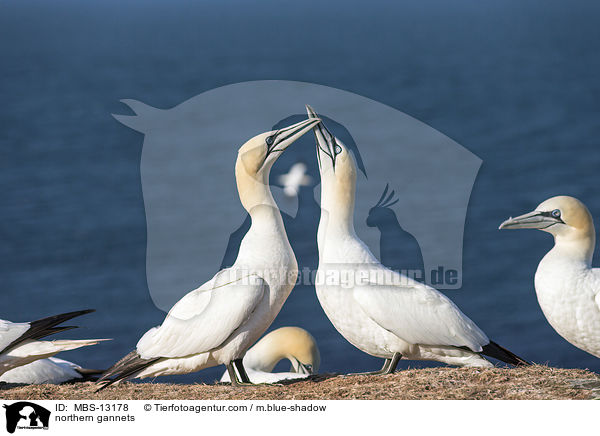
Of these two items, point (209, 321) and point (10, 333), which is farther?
point (10, 333)

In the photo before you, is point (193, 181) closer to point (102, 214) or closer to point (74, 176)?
point (102, 214)

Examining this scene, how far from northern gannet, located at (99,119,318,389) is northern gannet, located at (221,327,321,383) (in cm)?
196

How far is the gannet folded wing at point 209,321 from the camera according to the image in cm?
640

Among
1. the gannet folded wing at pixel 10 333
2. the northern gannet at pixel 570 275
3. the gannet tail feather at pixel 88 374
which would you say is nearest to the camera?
the northern gannet at pixel 570 275

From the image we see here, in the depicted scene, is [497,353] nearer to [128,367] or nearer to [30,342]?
[128,367]

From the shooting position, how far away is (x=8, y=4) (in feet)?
110

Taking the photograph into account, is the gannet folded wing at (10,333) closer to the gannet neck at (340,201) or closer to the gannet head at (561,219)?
the gannet neck at (340,201)

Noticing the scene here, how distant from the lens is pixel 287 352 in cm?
876

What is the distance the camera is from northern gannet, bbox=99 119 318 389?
21.1 ft

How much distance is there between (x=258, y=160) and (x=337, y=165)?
60cm

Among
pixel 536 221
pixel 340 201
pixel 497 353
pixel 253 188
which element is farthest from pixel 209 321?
pixel 536 221

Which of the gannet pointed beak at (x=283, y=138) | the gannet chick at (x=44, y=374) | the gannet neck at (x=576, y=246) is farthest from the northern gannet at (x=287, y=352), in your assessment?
the gannet neck at (x=576, y=246)

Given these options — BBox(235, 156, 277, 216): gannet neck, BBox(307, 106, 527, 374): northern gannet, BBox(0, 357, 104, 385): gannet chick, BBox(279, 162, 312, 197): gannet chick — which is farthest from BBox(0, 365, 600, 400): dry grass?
BBox(279, 162, 312, 197): gannet chick

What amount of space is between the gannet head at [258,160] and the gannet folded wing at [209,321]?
633mm
